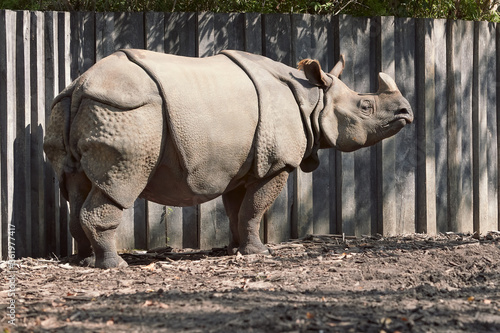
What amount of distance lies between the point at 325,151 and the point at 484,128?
2102 millimetres

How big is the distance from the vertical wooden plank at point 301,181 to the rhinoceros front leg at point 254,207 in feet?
3.79

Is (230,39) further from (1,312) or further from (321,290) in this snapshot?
(1,312)

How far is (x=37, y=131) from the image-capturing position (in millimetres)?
7332

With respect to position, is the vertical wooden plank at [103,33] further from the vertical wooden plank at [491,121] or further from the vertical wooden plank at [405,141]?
the vertical wooden plank at [491,121]

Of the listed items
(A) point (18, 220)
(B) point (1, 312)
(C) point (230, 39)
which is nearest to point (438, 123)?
(C) point (230, 39)

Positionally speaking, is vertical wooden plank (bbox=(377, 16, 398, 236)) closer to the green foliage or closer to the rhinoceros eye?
the green foliage

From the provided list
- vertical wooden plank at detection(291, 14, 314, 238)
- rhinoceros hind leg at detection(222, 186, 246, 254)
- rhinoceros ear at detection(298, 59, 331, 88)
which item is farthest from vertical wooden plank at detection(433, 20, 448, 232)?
rhinoceros hind leg at detection(222, 186, 246, 254)

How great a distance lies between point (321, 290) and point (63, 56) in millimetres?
3624

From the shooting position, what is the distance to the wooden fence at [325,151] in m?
7.31

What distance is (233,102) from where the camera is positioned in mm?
6562

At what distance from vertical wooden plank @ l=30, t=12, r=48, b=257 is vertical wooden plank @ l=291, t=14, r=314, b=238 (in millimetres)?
2620

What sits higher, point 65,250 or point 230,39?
point 230,39

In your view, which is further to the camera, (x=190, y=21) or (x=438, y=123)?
(x=438, y=123)

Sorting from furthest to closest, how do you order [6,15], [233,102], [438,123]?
[438,123] → [6,15] → [233,102]
